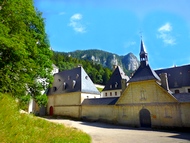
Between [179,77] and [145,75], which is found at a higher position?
[179,77]

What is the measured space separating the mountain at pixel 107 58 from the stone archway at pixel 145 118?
152 meters

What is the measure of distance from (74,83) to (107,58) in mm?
150226

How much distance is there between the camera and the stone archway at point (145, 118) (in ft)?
69.9

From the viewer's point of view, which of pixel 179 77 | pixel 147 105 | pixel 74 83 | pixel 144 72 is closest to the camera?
pixel 147 105

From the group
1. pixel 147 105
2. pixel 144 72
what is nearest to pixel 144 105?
pixel 147 105

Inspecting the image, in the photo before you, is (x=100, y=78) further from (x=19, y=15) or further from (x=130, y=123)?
(x=19, y=15)

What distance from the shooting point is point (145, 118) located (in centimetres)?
2155

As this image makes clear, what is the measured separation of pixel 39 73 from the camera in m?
13.8

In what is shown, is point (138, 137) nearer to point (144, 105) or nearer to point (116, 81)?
point (144, 105)

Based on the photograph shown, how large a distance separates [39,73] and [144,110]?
16044 mm

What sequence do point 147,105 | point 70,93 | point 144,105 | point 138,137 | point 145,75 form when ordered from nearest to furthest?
point 138,137 → point 147,105 → point 144,105 → point 145,75 → point 70,93

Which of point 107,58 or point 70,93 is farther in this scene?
point 107,58

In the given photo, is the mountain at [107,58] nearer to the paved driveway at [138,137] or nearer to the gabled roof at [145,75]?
the gabled roof at [145,75]

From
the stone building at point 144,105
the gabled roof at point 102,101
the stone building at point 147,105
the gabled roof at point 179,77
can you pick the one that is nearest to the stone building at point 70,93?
the gabled roof at point 102,101
